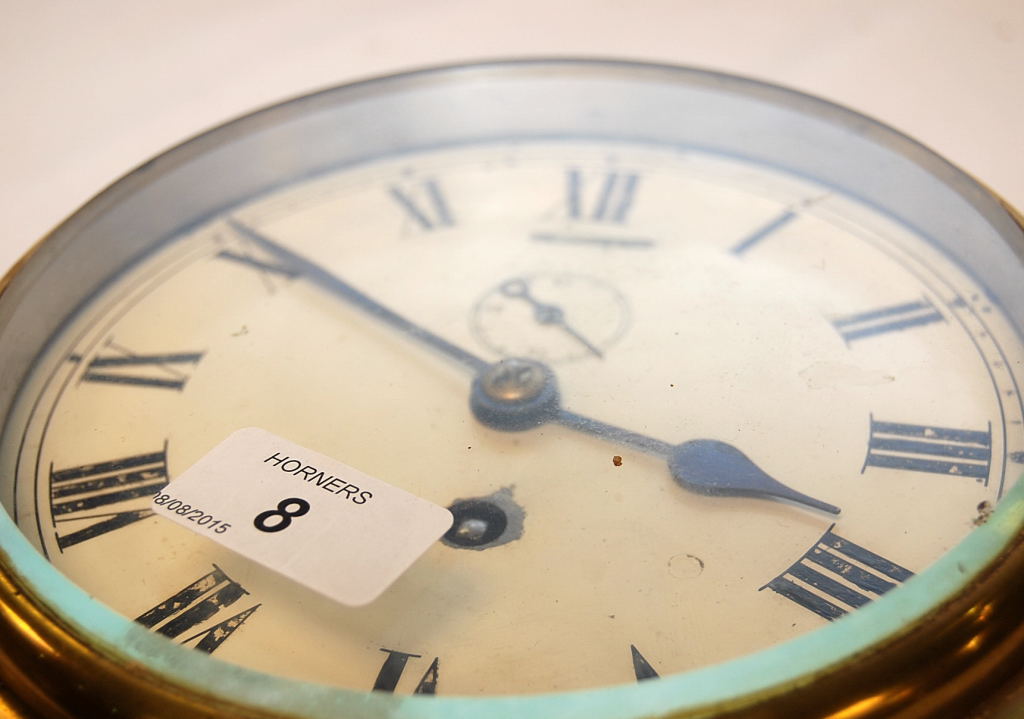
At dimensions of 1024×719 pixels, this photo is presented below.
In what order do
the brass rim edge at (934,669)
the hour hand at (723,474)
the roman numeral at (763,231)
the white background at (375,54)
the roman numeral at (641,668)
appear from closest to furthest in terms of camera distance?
1. the brass rim edge at (934,669)
2. the roman numeral at (641,668)
3. the hour hand at (723,474)
4. the roman numeral at (763,231)
5. the white background at (375,54)

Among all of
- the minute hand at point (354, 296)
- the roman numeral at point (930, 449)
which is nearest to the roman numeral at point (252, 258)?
the minute hand at point (354, 296)

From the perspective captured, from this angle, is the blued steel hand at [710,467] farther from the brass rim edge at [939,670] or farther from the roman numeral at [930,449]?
the brass rim edge at [939,670]

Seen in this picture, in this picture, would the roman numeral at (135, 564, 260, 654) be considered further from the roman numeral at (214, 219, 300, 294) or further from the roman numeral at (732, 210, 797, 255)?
the roman numeral at (732, 210, 797, 255)

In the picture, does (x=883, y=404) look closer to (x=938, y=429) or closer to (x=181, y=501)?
(x=938, y=429)

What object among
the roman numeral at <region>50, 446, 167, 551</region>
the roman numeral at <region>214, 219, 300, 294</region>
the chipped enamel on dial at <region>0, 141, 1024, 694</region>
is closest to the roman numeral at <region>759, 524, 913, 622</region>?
the chipped enamel on dial at <region>0, 141, 1024, 694</region>

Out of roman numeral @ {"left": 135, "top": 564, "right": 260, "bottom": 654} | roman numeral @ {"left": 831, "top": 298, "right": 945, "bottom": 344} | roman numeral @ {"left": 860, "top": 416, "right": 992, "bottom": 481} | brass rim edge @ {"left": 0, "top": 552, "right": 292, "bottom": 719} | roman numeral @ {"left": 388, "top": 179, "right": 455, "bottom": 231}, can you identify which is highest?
roman numeral @ {"left": 388, "top": 179, "right": 455, "bottom": 231}

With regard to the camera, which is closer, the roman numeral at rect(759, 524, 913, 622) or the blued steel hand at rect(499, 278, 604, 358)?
the roman numeral at rect(759, 524, 913, 622)
